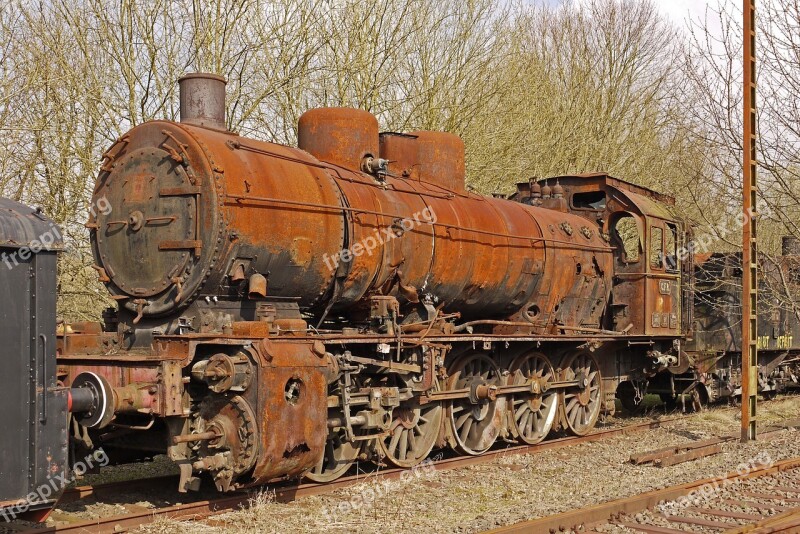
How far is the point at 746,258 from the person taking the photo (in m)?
12.0

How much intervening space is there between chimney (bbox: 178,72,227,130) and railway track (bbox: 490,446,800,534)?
5.08 metres

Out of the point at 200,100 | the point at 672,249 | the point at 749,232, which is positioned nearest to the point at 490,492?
the point at 200,100

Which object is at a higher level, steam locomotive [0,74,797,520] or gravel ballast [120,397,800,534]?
steam locomotive [0,74,797,520]

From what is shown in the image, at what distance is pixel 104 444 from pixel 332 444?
2.27 metres

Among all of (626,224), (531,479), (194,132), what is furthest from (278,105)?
(626,224)

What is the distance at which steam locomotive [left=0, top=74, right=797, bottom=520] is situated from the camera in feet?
23.3

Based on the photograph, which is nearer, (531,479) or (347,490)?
(347,490)

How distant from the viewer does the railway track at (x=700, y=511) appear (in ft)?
22.6

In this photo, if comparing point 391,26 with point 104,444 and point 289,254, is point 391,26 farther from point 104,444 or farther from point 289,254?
point 104,444

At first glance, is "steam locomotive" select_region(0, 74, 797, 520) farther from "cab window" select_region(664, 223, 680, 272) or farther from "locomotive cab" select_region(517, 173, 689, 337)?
"cab window" select_region(664, 223, 680, 272)

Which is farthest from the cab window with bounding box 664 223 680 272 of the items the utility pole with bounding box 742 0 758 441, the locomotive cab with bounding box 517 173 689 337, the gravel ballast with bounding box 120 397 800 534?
the gravel ballast with bounding box 120 397 800 534

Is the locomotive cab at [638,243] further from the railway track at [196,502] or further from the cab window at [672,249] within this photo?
the railway track at [196,502]

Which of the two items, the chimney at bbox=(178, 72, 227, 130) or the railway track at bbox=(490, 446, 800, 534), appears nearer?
the railway track at bbox=(490, 446, 800, 534)

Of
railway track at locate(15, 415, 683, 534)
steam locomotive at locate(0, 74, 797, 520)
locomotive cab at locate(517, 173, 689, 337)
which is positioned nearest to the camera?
railway track at locate(15, 415, 683, 534)
